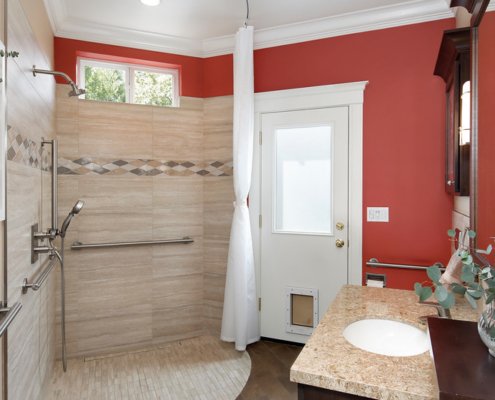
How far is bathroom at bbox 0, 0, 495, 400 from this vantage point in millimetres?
2660

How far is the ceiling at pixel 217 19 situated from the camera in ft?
8.76

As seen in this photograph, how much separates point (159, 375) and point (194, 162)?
5.62 feet

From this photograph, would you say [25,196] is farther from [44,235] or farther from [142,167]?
→ [142,167]

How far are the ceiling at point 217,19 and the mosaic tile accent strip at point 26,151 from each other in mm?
1062

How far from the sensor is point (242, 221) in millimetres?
3006

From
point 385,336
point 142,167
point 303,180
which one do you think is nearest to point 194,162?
point 142,167

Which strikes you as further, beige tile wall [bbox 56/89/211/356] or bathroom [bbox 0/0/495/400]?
beige tile wall [bbox 56/89/211/356]

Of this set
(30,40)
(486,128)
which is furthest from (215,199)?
(486,128)

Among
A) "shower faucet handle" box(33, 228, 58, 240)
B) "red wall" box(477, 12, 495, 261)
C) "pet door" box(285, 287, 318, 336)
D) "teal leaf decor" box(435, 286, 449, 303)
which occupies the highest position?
"red wall" box(477, 12, 495, 261)

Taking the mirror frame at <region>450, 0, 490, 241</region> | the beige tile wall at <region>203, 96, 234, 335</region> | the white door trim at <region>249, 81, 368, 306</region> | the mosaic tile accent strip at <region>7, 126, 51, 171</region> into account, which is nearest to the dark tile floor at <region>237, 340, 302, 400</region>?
the beige tile wall at <region>203, 96, 234, 335</region>

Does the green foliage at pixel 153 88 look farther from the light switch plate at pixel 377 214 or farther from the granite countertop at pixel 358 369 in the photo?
the granite countertop at pixel 358 369

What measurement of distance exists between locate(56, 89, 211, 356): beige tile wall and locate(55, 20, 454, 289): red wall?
1.81ft

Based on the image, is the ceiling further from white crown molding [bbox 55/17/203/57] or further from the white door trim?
the white door trim

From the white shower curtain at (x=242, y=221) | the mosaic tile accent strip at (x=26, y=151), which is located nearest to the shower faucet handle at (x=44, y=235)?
A: the mosaic tile accent strip at (x=26, y=151)
